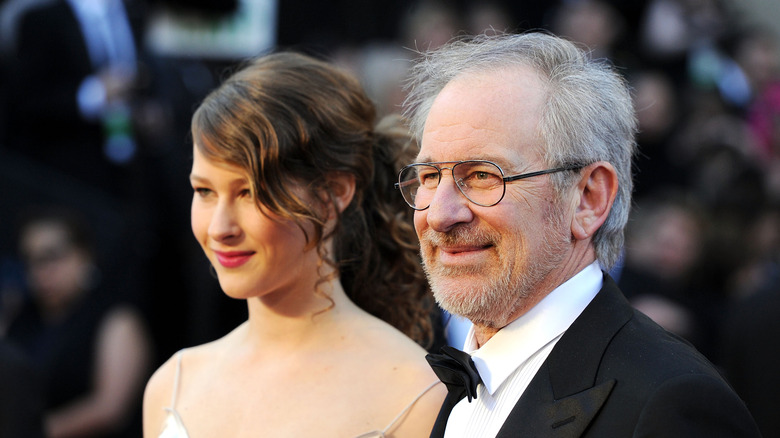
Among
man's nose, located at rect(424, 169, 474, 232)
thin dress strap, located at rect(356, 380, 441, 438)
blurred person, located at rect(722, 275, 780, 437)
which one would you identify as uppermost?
man's nose, located at rect(424, 169, 474, 232)

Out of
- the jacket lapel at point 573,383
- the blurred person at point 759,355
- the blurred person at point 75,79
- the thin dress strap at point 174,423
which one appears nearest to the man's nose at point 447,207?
the jacket lapel at point 573,383

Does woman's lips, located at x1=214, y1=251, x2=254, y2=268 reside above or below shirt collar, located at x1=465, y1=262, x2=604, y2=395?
below

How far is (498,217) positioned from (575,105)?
31 centimetres

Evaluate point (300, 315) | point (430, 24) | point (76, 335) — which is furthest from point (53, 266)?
point (430, 24)

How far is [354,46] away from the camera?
826 centimetres

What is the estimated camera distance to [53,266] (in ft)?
17.7

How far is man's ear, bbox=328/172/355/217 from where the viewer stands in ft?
9.60

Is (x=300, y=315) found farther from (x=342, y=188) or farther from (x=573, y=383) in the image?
(x=573, y=383)

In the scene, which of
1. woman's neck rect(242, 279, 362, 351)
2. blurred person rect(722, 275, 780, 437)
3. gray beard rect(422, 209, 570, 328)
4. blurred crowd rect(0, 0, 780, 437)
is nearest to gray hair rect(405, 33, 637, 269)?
gray beard rect(422, 209, 570, 328)

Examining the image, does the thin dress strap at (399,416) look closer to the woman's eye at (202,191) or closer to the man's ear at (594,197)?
the man's ear at (594,197)

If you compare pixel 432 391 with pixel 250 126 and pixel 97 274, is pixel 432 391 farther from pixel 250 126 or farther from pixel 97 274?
pixel 97 274

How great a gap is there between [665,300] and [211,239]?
11.4ft

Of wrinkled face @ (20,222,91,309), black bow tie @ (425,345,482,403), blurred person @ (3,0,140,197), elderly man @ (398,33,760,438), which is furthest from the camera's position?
blurred person @ (3,0,140,197)

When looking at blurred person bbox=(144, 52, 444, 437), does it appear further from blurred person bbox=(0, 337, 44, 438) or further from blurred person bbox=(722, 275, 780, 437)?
blurred person bbox=(722, 275, 780, 437)
